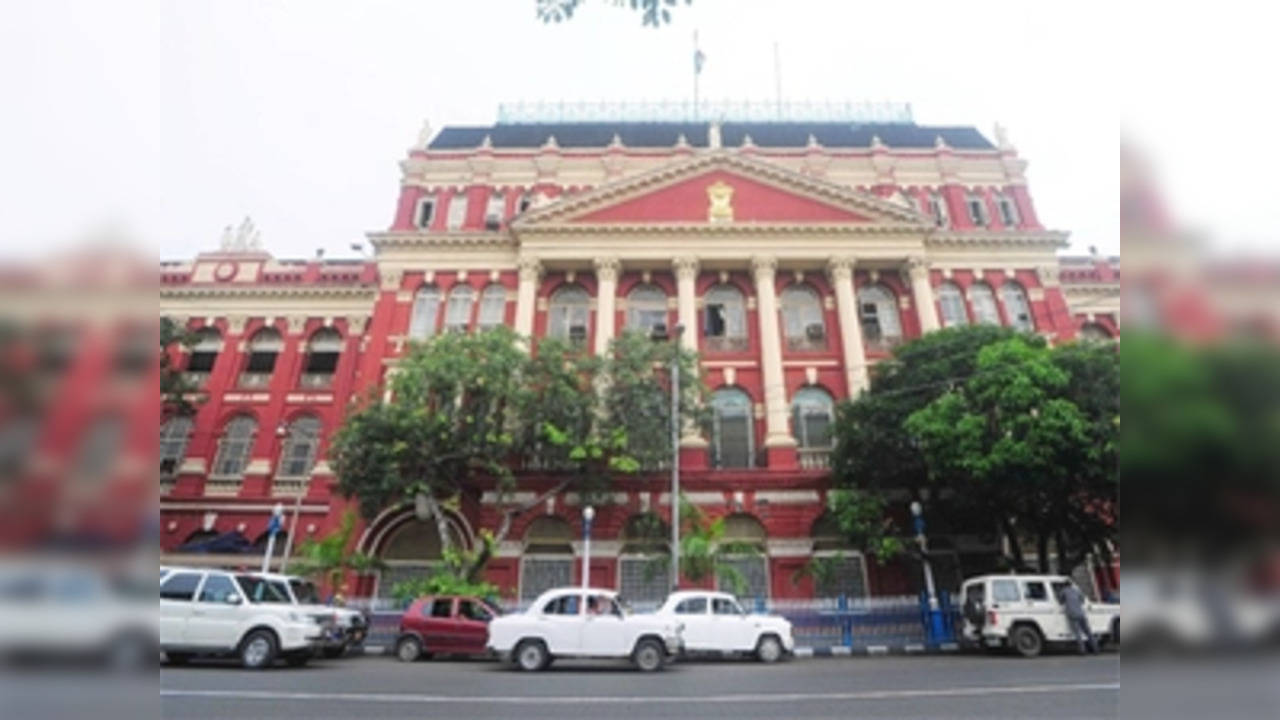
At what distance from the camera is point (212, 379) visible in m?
26.9

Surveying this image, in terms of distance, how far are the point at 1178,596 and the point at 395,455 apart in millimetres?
19254

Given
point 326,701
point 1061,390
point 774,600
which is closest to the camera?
point 326,701

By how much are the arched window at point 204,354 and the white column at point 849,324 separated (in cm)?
2488

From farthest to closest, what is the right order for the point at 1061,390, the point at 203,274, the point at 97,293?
1. the point at 203,274
2. the point at 1061,390
3. the point at 97,293

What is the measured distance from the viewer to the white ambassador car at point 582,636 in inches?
478

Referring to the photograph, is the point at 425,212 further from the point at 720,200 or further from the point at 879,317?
the point at 879,317

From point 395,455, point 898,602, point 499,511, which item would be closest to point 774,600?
point 898,602

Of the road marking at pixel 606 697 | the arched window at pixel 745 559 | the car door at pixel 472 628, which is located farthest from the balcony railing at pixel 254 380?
the road marking at pixel 606 697

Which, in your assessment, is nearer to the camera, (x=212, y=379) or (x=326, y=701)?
(x=326, y=701)

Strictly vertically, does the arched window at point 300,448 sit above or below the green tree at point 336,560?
above

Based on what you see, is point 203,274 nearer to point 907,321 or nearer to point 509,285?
point 509,285

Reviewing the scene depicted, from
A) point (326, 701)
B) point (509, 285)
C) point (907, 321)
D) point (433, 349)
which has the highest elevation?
point (509, 285)

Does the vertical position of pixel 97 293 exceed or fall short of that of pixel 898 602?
it exceeds it

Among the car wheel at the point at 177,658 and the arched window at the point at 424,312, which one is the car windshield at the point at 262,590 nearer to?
the car wheel at the point at 177,658
